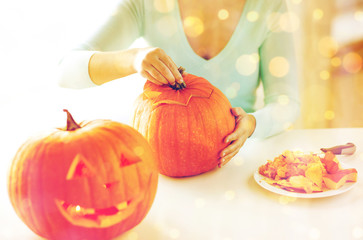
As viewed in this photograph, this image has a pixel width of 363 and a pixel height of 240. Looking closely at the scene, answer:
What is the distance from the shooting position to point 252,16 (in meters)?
1.24

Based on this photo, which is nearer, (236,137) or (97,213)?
(97,213)

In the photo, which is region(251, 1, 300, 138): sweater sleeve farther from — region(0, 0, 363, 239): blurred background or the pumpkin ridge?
the pumpkin ridge

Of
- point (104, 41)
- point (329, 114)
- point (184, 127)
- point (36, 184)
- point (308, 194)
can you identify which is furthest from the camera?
point (329, 114)

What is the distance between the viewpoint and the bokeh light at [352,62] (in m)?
2.29

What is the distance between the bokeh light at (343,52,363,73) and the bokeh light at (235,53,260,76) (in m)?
1.39

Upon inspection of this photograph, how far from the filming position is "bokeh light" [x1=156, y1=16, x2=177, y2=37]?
120cm

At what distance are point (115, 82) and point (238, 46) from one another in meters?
0.79

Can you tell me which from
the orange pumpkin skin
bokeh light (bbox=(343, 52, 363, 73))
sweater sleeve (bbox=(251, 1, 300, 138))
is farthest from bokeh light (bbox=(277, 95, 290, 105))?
bokeh light (bbox=(343, 52, 363, 73))

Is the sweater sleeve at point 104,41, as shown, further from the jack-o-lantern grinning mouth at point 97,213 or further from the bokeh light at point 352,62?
the bokeh light at point 352,62

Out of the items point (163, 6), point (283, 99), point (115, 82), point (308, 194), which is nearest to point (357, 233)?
point (308, 194)

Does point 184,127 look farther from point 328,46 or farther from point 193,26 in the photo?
point 328,46

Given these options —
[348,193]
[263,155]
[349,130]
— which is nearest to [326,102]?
[349,130]

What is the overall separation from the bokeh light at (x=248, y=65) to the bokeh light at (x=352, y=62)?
139cm

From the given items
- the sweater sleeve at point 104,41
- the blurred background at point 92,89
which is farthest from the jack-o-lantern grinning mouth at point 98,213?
the sweater sleeve at point 104,41
